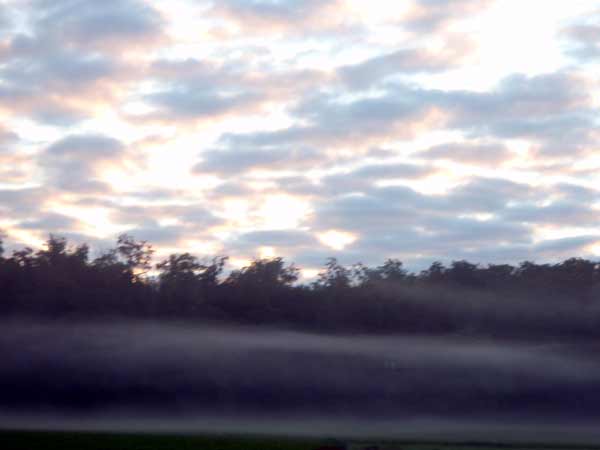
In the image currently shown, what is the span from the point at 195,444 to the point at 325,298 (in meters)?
13.7

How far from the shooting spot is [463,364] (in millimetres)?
29672

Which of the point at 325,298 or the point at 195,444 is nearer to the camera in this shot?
the point at 195,444

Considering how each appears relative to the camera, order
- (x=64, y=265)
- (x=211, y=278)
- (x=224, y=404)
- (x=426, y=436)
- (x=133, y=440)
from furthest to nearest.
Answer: (x=211, y=278) < (x=64, y=265) < (x=224, y=404) < (x=426, y=436) < (x=133, y=440)

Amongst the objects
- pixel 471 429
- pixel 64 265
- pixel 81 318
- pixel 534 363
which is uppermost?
pixel 64 265

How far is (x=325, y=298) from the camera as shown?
33344 mm

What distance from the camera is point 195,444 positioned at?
66.7 ft

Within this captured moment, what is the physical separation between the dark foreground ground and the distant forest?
931 cm

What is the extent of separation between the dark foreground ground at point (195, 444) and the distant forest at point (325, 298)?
931 cm

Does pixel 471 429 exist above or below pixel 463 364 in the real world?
below

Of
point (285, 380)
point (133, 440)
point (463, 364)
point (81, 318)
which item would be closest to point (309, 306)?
point (285, 380)

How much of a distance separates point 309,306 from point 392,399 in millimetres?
5379

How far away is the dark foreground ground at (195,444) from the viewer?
19500 millimetres

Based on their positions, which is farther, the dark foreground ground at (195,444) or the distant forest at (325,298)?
the distant forest at (325,298)

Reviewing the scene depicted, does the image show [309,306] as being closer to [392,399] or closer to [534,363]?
[392,399]
